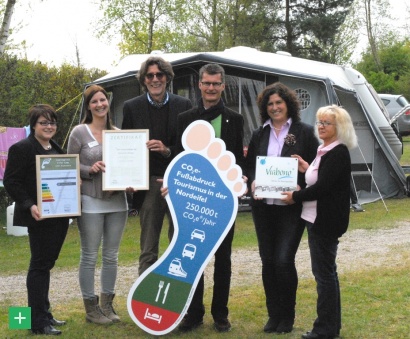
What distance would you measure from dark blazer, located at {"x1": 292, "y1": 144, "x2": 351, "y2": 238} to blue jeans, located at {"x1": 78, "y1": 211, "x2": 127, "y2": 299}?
1447mm

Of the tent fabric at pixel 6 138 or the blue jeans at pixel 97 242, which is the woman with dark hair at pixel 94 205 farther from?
the tent fabric at pixel 6 138

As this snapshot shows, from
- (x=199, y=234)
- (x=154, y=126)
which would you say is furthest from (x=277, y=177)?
(x=154, y=126)

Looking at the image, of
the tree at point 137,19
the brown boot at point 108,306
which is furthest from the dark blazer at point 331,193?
the tree at point 137,19

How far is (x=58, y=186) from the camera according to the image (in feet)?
16.9

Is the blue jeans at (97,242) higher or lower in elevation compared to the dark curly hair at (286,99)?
lower

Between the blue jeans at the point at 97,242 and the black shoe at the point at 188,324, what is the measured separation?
0.64m

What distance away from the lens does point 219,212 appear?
202 inches

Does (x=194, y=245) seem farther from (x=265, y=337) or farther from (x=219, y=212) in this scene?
(x=265, y=337)

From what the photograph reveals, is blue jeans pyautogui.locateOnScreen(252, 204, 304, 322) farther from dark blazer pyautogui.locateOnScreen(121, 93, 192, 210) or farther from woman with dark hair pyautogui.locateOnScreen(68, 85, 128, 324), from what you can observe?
woman with dark hair pyautogui.locateOnScreen(68, 85, 128, 324)

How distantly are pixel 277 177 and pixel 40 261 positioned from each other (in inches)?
70.5

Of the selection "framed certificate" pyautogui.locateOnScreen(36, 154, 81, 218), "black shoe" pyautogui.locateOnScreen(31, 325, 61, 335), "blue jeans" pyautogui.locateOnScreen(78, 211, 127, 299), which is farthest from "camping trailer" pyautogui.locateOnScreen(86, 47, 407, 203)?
"black shoe" pyautogui.locateOnScreen(31, 325, 61, 335)

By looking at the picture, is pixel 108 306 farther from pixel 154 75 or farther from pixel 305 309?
pixel 154 75

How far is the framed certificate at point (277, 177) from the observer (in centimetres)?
505

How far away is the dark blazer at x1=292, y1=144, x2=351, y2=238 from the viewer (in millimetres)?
4836
